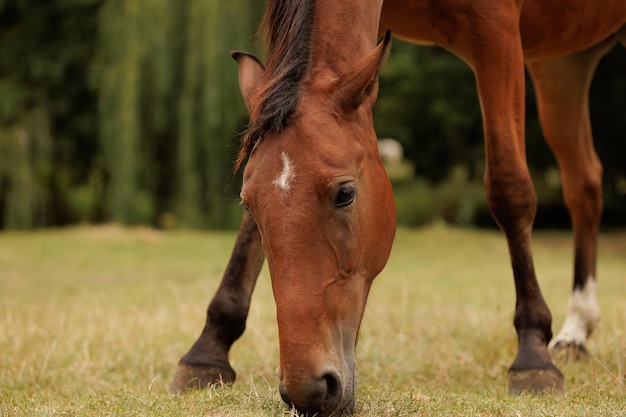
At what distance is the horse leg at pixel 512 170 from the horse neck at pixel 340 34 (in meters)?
0.68

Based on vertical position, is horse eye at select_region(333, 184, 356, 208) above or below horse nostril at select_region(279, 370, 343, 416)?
above

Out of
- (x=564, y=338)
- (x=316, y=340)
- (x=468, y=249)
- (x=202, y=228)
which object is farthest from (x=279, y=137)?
(x=202, y=228)

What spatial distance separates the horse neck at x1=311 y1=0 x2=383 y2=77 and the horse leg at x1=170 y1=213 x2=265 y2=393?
1.01m

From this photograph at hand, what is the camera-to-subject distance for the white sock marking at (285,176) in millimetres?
2809

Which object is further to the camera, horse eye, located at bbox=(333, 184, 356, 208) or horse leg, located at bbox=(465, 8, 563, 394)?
horse leg, located at bbox=(465, 8, 563, 394)

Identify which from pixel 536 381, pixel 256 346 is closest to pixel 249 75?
pixel 536 381

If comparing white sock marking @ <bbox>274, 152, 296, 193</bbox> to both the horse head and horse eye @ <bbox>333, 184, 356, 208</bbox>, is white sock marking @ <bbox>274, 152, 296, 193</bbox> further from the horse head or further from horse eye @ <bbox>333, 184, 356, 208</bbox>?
horse eye @ <bbox>333, 184, 356, 208</bbox>

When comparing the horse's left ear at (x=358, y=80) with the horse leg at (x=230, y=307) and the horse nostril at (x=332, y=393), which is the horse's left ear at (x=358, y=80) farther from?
the horse leg at (x=230, y=307)

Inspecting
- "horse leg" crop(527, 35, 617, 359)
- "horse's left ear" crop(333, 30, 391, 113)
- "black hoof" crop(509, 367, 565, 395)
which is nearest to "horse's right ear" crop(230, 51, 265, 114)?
"horse's left ear" crop(333, 30, 391, 113)

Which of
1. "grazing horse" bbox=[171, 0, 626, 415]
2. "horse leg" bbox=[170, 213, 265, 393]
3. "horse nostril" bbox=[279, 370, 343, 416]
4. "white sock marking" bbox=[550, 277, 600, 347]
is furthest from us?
"white sock marking" bbox=[550, 277, 600, 347]

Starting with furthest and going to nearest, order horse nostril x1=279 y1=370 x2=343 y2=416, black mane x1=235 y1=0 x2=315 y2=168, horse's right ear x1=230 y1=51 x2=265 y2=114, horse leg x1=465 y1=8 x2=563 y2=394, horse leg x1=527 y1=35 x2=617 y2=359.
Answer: horse leg x1=527 y1=35 x2=617 y2=359 → horse leg x1=465 y1=8 x2=563 y2=394 → horse's right ear x1=230 y1=51 x2=265 y2=114 → black mane x1=235 y1=0 x2=315 y2=168 → horse nostril x1=279 y1=370 x2=343 y2=416

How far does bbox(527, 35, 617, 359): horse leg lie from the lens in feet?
17.7

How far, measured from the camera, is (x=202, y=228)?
15.7m

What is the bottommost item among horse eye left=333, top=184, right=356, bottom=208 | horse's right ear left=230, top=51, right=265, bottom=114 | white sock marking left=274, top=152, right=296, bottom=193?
horse eye left=333, top=184, right=356, bottom=208
